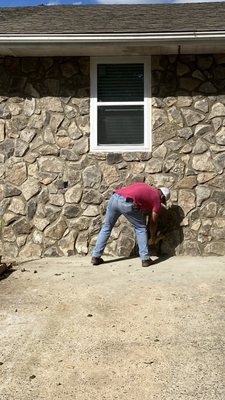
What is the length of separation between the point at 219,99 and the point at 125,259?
2917 millimetres

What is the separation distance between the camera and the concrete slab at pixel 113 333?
12.2ft

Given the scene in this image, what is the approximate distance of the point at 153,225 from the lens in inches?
287

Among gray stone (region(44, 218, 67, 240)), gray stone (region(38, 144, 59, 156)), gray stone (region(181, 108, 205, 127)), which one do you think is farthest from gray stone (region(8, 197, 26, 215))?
gray stone (region(181, 108, 205, 127))

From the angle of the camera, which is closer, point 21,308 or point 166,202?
point 21,308

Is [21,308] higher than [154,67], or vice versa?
[154,67]

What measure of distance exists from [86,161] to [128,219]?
1.27m

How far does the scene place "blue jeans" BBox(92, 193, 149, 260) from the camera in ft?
23.1

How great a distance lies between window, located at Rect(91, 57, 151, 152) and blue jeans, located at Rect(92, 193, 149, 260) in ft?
3.72

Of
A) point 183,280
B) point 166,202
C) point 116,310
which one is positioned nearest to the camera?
point 116,310

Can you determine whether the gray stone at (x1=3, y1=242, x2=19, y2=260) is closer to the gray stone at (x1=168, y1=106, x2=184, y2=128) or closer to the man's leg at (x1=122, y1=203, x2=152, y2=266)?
the man's leg at (x1=122, y1=203, x2=152, y2=266)

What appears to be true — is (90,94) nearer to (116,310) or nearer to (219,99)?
(219,99)

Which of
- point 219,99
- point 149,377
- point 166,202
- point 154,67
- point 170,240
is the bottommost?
point 149,377

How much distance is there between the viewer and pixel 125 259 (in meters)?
7.68

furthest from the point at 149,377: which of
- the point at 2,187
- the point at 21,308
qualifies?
the point at 2,187
